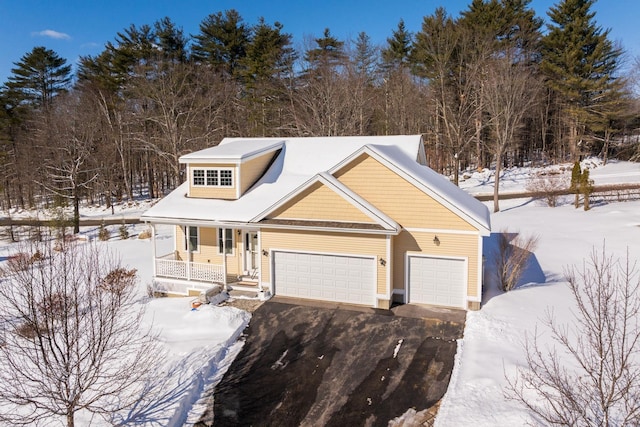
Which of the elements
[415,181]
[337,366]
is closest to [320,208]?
[415,181]

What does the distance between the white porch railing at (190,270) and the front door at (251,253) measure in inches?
47.0

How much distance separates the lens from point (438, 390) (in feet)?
31.2

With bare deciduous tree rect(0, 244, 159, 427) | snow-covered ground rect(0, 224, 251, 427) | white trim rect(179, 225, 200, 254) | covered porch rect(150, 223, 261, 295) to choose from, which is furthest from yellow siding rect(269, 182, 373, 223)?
bare deciduous tree rect(0, 244, 159, 427)

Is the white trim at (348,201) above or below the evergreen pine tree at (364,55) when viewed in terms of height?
below

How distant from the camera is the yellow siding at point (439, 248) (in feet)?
44.0

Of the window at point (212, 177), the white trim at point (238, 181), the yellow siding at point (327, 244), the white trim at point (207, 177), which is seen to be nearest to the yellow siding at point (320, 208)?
the yellow siding at point (327, 244)

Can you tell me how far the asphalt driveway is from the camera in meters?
9.15

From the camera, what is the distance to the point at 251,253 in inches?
671

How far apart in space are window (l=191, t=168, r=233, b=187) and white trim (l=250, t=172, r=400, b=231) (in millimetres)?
3437

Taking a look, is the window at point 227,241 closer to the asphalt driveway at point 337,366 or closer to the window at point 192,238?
the window at point 192,238

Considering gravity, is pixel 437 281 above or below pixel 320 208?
below

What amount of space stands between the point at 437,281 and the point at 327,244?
405 centimetres

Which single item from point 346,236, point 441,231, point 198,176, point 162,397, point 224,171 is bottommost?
point 162,397

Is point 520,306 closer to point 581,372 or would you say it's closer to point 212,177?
point 581,372
